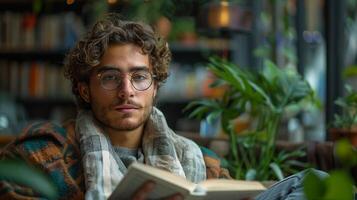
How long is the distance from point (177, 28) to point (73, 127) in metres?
3.29

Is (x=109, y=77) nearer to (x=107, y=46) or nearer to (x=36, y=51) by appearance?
(x=107, y=46)

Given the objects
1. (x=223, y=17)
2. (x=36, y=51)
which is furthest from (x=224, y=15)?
(x=36, y=51)

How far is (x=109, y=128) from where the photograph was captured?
1.84 metres

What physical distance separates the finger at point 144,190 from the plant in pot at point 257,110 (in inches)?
45.4

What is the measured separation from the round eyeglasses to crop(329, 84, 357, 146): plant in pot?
3.16 ft

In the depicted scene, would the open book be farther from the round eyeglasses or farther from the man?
the round eyeglasses

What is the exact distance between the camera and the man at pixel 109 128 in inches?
65.8

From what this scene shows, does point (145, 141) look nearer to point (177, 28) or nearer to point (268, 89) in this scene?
point (268, 89)

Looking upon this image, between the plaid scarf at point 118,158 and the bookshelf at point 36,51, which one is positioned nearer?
the plaid scarf at point 118,158

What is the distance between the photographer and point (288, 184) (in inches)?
62.9

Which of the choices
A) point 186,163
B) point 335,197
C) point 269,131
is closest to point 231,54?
point 269,131

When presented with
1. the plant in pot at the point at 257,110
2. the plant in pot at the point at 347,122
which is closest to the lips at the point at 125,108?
the plant in pot at the point at 257,110

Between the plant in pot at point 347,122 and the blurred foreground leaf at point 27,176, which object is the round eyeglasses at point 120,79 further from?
the blurred foreground leaf at point 27,176

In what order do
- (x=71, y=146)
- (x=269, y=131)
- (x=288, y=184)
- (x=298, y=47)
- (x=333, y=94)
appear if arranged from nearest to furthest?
(x=288, y=184)
(x=71, y=146)
(x=269, y=131)
(x=333, y=94)
(x=298, y=47)
